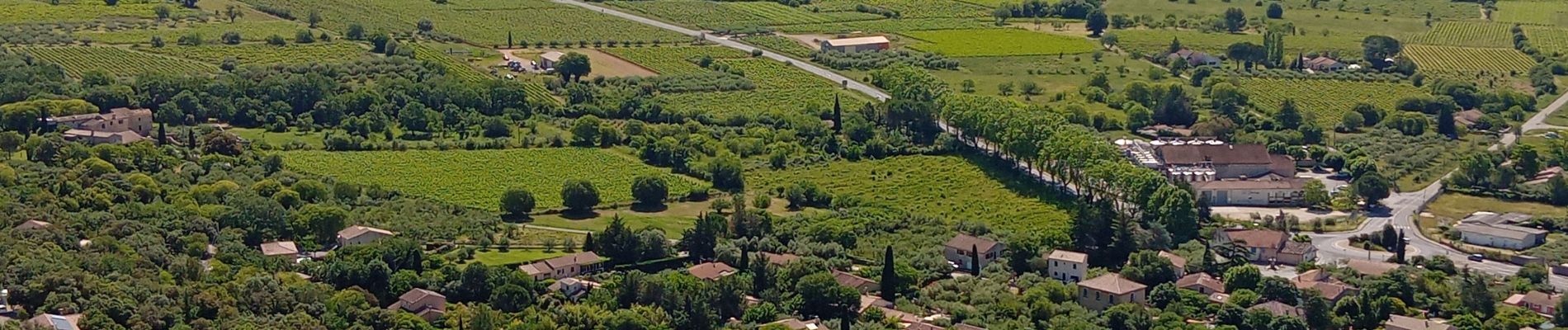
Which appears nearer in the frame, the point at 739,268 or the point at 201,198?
the point at 739,268

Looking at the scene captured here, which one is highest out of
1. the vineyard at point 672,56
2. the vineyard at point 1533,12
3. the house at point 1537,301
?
the house at point 1537,301

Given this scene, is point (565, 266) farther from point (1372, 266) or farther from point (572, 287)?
point (1372, 266)

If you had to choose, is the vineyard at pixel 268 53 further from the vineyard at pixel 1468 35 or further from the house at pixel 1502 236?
the vineyard at pixel 1468 35

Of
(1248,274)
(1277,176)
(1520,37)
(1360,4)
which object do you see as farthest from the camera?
(1360,4)

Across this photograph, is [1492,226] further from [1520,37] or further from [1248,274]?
[1520,37]

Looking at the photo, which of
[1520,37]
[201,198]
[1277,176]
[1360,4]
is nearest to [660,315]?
[201,198]

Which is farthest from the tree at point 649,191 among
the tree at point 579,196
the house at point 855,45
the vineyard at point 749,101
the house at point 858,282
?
the house at point 855,45

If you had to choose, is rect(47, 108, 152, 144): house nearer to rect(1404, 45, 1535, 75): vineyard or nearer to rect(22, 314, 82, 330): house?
rect(22, 314, 82, 330): house
